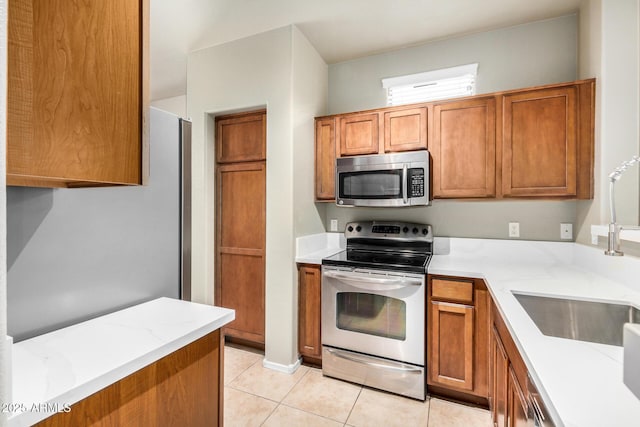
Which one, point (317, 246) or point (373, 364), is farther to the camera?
point (317, 246)

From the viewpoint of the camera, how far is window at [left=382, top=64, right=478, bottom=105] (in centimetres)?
254

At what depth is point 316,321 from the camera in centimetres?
243

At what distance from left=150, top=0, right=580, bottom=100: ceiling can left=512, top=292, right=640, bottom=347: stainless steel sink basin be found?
2.07 meters

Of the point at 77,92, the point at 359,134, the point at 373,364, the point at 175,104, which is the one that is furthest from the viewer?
the point at 175,104

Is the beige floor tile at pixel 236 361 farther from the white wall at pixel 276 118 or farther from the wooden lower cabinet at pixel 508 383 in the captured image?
Answer: the wooden lower cabinet at pixel 508 383

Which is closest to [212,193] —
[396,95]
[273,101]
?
[273,101]

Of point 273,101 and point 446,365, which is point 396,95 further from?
point 446,365

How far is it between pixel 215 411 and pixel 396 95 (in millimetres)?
2726

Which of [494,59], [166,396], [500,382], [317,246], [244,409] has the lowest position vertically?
[244,409]

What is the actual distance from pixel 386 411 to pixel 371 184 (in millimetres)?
1595

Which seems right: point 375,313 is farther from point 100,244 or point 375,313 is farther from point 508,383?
point 100,244

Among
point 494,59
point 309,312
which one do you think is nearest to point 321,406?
point 309,312

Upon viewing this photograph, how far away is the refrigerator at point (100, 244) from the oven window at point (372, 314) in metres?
1.22

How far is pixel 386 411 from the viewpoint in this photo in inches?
76.8
